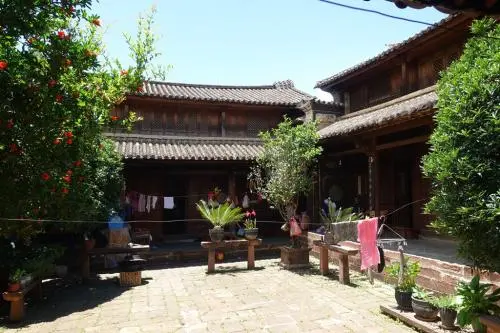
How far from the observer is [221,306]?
6695 millimetres

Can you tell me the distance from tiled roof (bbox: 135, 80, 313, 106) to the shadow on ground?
295 inches

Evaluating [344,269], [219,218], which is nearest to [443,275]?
[344,269]

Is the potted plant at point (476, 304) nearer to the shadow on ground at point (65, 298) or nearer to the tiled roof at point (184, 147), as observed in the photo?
the shadow on ground at point (65, 298)

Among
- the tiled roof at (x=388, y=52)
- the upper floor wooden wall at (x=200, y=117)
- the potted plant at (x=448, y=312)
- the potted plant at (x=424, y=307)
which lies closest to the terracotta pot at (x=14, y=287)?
the potted plant at (x=424, y=307)

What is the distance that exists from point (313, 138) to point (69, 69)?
6809 millimetres

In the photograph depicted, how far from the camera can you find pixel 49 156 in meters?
6.46

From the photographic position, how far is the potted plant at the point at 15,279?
6176 mm

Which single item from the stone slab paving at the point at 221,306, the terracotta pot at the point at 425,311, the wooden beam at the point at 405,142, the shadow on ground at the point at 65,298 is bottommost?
the shadow on ground at the point at 65,298

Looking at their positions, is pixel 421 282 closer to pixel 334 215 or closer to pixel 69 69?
pixel 334 215

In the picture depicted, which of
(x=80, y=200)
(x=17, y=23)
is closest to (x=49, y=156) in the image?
(x=80, y=200)

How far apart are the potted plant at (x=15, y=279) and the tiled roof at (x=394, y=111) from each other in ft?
28.1

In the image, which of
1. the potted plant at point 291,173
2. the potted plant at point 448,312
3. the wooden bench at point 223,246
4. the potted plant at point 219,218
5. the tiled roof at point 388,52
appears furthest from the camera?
the potted plant at point 291,173

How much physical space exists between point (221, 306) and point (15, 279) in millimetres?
3793

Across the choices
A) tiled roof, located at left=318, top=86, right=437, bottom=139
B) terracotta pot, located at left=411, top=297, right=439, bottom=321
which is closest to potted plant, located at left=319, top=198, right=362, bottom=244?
tiled roof, located at left=318, top=86, right=437, bottom=139
